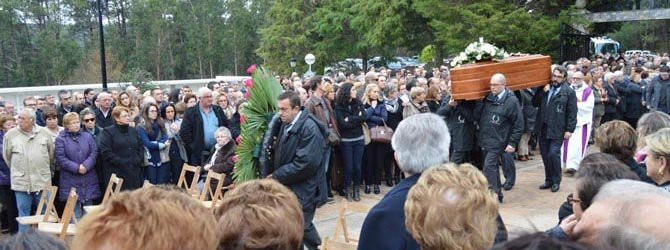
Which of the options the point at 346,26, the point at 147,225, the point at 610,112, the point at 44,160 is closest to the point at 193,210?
the point at 147,225

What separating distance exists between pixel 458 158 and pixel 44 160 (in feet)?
16.7

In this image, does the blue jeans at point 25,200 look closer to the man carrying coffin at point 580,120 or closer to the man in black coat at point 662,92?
the man carrying coffin at point 580,120

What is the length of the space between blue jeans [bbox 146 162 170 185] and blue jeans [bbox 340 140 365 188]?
244 centimetres

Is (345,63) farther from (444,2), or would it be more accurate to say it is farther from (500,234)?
(500,234)

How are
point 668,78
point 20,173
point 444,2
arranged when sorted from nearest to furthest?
point 20,173
point 668,78
point 444,2

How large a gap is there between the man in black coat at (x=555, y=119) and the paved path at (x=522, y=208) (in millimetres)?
361

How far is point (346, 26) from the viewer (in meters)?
Answer: 35.3

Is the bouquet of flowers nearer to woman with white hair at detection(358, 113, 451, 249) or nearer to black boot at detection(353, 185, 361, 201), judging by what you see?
woman with white hair at detection(358, 113, 451, 249)

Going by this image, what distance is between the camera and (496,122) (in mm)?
7715

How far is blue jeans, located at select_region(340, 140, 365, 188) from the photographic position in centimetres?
890

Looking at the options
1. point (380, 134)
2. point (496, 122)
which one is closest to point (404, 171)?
point (496, 122)

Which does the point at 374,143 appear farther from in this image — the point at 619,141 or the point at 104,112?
the point at 619,141

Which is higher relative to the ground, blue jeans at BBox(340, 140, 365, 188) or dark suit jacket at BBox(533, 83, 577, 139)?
dark suit jacket at BBox(533, 83, 577, 139)

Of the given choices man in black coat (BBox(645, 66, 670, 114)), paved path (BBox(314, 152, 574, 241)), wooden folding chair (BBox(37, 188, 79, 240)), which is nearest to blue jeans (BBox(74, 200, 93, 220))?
wooden folding chair (BBox(37, 188, 79, 240))
